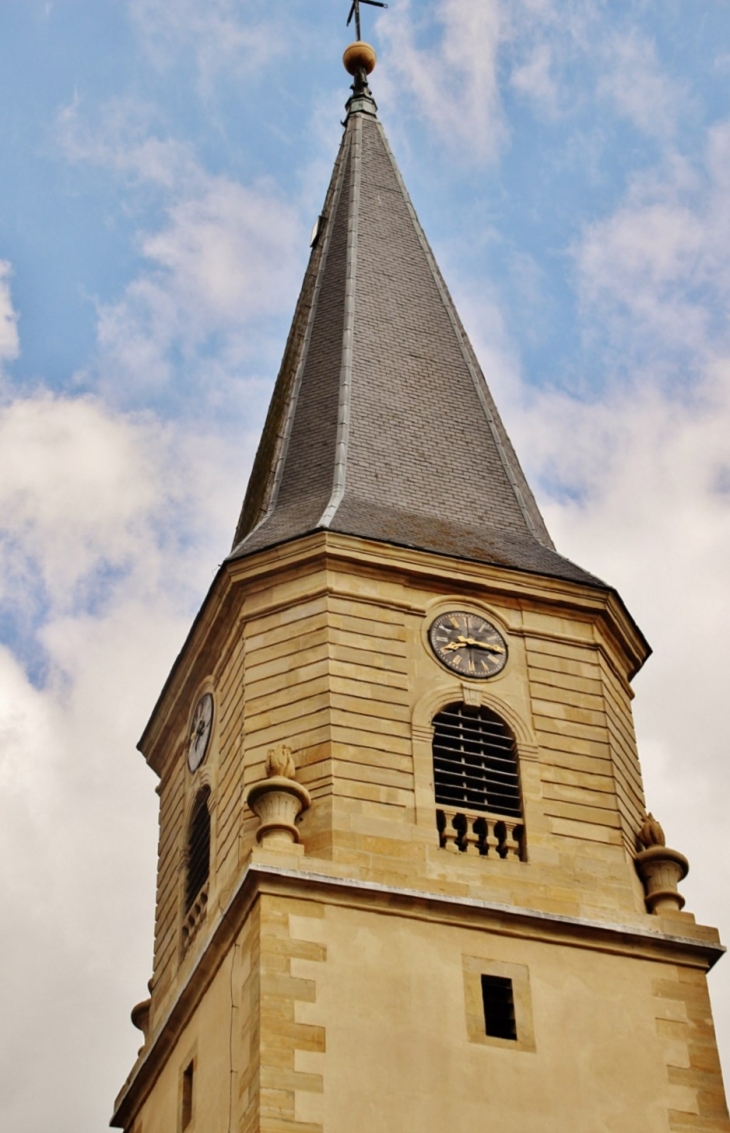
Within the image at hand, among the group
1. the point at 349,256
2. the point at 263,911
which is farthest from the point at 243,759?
the point at 349,256

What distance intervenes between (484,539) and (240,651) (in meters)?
4.41

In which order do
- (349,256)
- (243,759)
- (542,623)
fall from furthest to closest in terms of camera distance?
(349,256), (542,623), (243,759)

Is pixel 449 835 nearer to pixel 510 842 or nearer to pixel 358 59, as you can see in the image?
pixel 510 842

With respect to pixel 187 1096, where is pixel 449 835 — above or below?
above

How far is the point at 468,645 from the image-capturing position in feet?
114

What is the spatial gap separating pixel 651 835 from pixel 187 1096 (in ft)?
23.8

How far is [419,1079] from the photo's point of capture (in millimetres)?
29297

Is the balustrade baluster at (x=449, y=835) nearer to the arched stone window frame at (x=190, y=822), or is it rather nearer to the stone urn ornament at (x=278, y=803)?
the stone urn ornament at (x=278, y=803)

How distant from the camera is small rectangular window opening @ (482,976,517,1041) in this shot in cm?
3027

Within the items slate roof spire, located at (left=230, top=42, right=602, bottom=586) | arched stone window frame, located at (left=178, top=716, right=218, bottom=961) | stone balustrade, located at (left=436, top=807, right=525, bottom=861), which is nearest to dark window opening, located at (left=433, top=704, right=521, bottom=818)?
stone balustrade, located at (left=436, top=807, right=525, bottom=861)

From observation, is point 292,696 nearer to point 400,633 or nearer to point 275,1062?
point 400,633

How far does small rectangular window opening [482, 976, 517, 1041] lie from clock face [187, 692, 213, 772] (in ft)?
22.0

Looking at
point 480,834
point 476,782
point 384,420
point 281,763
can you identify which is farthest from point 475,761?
point 384,420

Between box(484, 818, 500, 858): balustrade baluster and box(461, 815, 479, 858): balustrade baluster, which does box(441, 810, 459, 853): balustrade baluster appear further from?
box(484, 818, 500, 858): balustrade baluster
